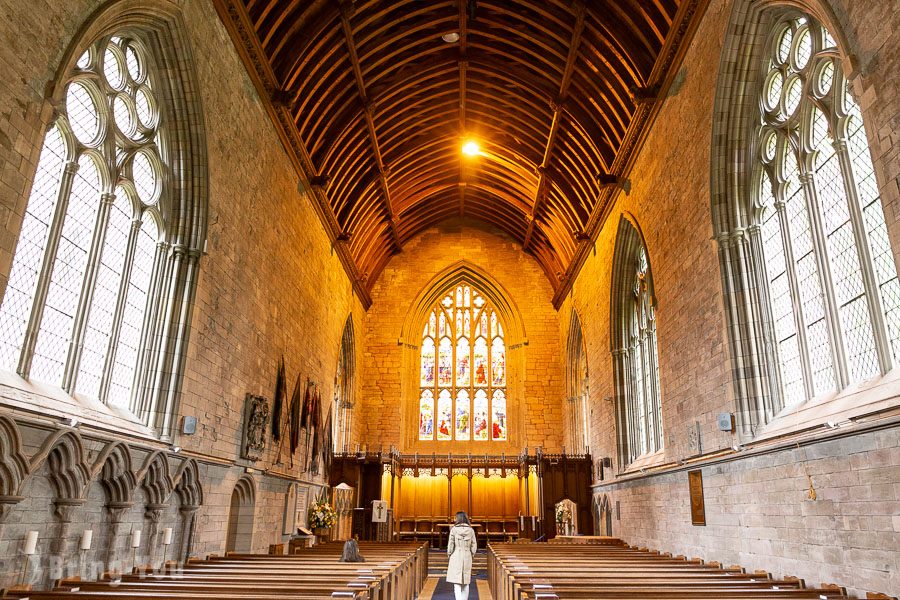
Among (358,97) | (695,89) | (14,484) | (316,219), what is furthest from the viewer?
(316,219)

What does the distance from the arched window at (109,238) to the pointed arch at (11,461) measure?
0.95 meters

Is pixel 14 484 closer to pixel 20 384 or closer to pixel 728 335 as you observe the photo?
pixel 20 384

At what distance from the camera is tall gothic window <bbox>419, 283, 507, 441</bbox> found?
21859 millimetres

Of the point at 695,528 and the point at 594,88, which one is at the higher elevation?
the point at 594,88

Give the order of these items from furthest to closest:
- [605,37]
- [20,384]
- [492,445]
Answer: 1. [492,445]
2. [605,37]
3. [20,384]

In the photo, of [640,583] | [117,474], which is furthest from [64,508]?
[640,583]

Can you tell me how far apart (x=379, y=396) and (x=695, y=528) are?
1343 cm

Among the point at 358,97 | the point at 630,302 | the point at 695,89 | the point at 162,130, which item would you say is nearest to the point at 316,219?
the point at 358,97

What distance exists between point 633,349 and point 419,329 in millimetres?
9658

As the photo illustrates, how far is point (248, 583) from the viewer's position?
5.88m

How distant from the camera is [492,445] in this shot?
21.5 metres

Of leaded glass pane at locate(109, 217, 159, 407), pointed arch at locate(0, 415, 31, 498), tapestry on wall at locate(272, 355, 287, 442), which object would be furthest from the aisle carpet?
pointed arch at locate(0, 415, 31, 498)

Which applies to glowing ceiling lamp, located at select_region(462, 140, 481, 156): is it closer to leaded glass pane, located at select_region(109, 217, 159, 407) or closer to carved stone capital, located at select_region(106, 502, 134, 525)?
leaded glass pane, located at select_region(109, 217, 159, 407)

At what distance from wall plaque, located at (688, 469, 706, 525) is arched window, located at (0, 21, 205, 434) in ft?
24.1
